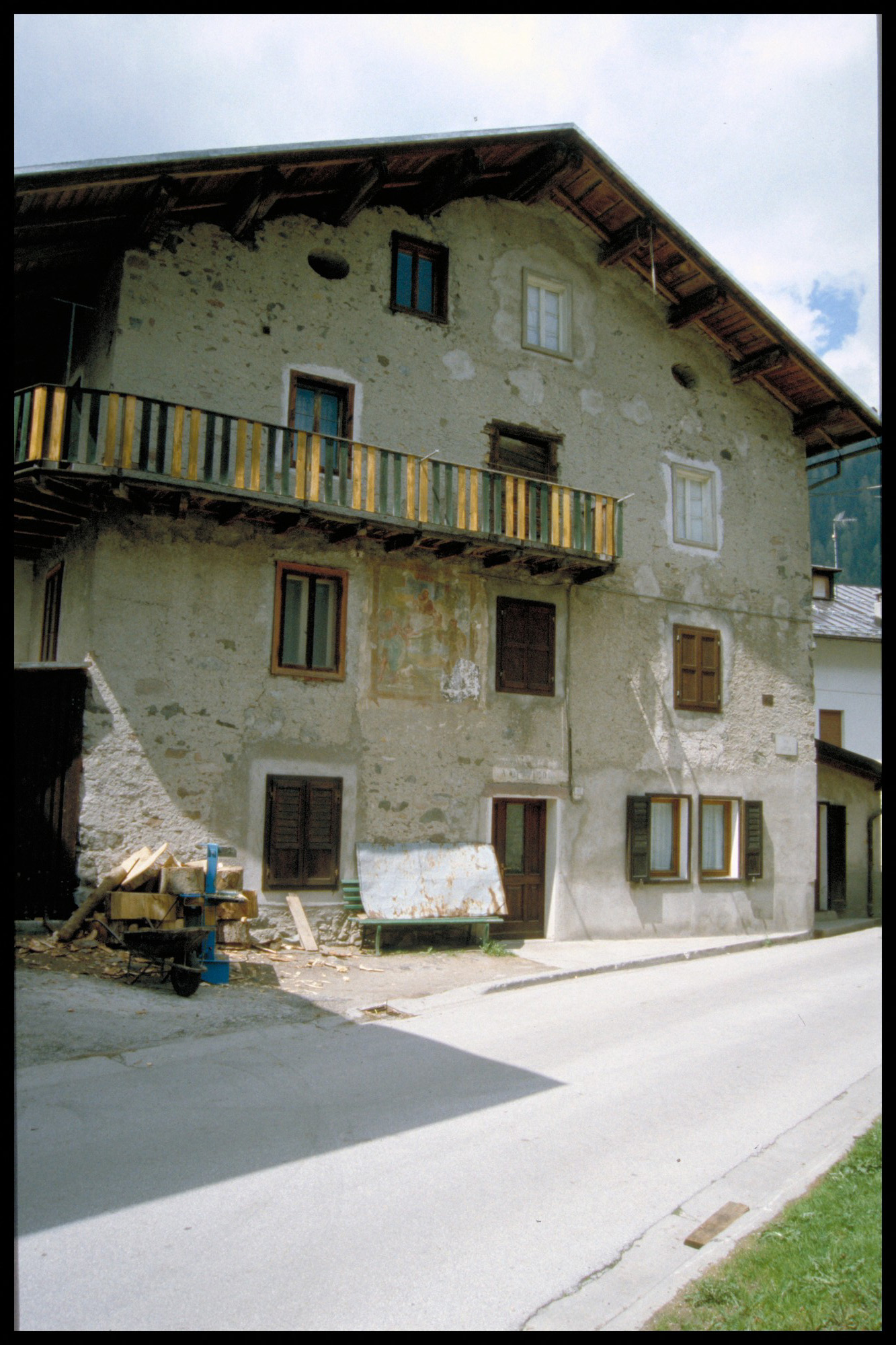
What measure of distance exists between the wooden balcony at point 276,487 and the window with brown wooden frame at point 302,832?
343 cm

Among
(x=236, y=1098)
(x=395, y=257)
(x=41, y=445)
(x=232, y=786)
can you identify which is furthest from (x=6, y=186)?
(x=395, y=257)

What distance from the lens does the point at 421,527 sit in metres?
13.2

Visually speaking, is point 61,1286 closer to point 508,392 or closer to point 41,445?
point 41,445

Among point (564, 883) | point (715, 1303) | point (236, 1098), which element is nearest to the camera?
point (715, 1303)

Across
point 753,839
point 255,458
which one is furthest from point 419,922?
point 753,839

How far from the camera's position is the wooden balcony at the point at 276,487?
11172mm

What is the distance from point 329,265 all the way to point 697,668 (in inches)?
350

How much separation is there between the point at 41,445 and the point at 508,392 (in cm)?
750

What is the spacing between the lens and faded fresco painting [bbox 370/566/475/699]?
13797mm

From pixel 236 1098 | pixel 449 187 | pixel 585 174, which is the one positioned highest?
pixel 585 174

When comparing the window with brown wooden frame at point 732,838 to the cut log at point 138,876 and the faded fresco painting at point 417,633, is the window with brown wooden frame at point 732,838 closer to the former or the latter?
the faded fresco painting at point 417,633

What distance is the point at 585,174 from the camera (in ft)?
51.9

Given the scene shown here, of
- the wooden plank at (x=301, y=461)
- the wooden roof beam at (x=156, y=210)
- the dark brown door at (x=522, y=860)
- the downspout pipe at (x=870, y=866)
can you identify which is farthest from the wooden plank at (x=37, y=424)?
the downspout pipe at (x=870, y=866)

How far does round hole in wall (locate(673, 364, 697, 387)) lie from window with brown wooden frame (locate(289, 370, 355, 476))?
22.1ft
